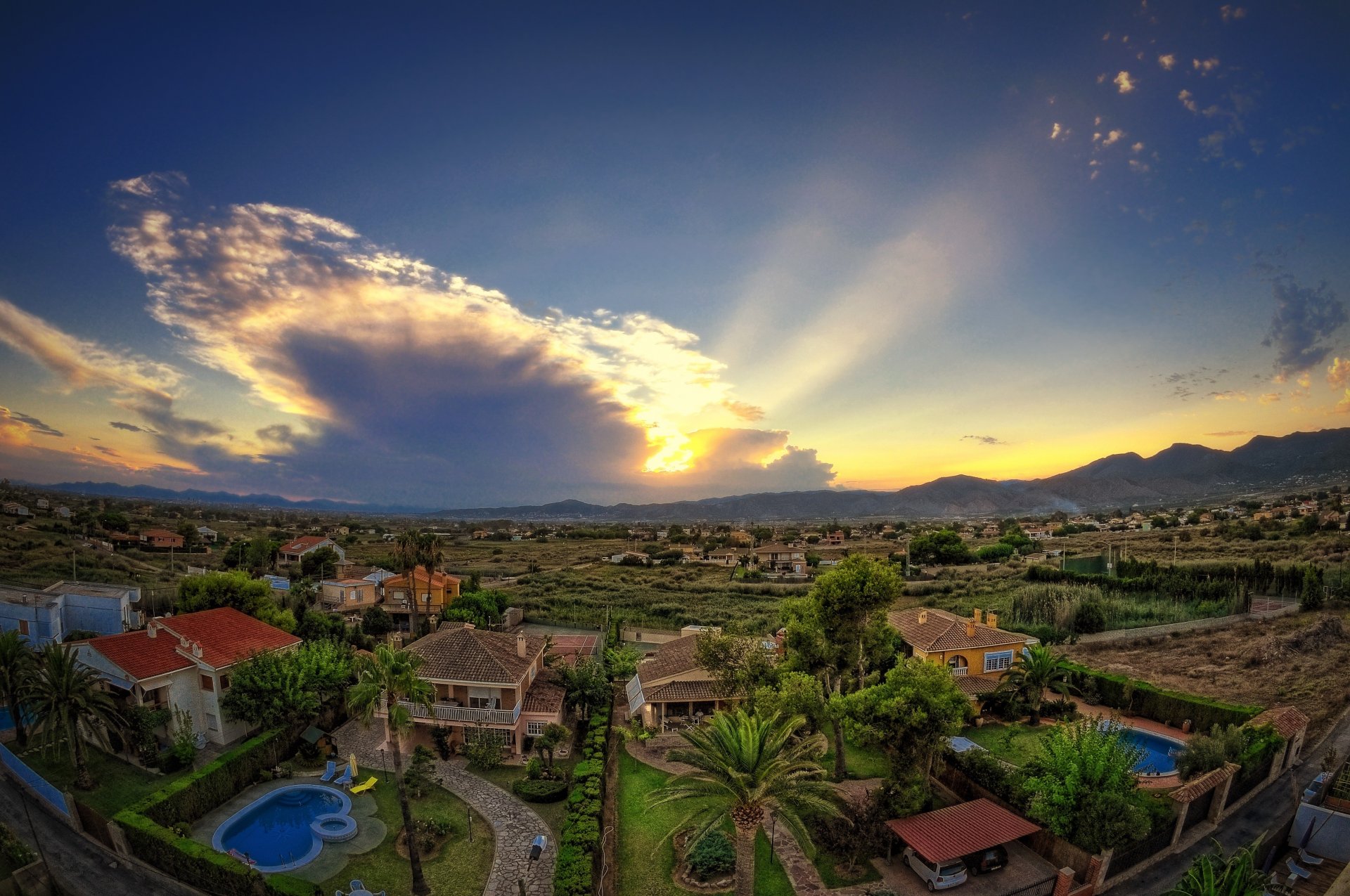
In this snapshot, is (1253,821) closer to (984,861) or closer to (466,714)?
(984,861)

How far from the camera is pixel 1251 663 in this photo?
1366 inches

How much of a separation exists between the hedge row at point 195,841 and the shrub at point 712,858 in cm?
1112

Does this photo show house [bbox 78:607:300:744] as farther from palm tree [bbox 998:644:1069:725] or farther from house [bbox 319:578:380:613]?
palm tree [bbox 998:644:1069:725]

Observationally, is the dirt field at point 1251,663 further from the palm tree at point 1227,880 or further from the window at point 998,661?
the palm tree at point 1227,880

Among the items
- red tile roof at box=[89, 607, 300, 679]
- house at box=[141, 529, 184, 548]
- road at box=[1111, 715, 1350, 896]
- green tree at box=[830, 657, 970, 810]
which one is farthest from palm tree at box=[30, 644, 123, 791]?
house at box=[141, 529, 184, 548]

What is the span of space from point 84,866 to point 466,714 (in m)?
12.6

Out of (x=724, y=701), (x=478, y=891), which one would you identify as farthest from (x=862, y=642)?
(x=478, y=891)

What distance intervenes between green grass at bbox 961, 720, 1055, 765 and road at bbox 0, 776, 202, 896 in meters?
30.4

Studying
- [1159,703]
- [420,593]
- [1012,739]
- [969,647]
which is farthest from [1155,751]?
[420,593]

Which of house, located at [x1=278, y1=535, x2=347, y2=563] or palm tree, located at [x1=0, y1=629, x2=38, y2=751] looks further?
house, located at [x1=278, y1=535, x2=347, y2=563]

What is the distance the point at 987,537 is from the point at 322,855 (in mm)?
117578

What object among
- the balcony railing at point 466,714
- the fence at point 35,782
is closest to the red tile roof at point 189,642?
the fence at point 35,782

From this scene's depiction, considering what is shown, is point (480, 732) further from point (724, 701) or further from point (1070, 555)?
point (1070, 555)

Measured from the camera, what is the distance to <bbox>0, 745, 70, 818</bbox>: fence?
20.7m
